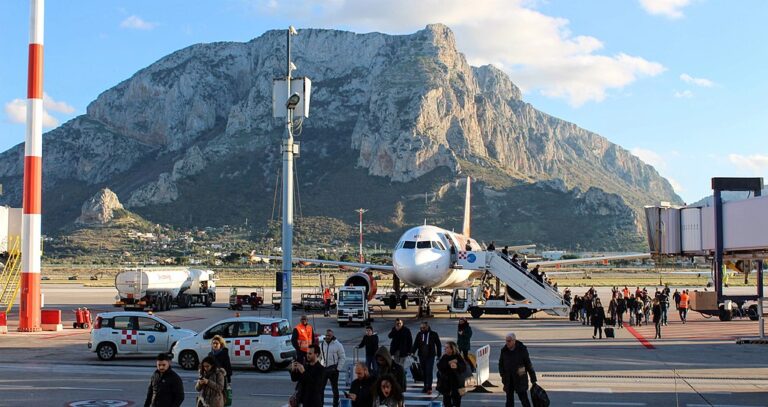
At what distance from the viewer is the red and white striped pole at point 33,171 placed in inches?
1305

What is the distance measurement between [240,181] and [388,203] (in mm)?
38304

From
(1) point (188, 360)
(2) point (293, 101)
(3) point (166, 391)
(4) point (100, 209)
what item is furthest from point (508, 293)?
(4) point (100, 209)

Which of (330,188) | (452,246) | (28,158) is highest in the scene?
(330,188)

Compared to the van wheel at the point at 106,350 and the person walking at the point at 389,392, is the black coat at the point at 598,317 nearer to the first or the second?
the van wheel at the point at 106,350

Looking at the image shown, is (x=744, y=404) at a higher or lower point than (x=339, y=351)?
lower

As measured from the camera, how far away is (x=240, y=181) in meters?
187

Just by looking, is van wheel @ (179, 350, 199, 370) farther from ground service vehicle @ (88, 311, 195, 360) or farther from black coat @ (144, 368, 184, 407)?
black coat @ (144, 368, 184, 407)

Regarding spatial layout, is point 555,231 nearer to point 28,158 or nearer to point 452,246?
point 452,246

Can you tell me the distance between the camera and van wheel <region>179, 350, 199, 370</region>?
71.1 feet

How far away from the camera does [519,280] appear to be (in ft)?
130

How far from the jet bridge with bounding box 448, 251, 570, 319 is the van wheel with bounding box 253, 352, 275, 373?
20130 mm

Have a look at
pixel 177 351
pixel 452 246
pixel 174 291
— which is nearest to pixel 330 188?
pixel 174 291

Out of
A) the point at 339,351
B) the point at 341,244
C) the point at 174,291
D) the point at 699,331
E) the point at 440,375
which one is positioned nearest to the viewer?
the point at 440,375

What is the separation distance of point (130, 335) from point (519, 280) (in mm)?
21166
